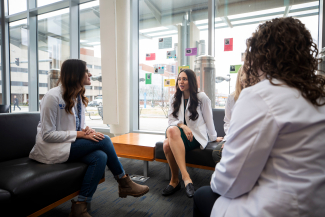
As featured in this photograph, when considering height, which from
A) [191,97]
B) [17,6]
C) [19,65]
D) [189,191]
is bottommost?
[189,191]

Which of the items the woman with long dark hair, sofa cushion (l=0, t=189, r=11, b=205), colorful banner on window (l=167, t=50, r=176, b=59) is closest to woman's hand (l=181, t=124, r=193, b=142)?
the woman with long dark hair

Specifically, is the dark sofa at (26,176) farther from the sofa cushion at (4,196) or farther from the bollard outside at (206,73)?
the bollard outside at (206,73)

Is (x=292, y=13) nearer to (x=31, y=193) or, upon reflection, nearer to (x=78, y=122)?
(x=78, y=122)

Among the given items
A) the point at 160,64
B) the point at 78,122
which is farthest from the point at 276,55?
the point at 160,64

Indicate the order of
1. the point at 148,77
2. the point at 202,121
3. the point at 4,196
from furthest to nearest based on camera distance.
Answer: the point at 148,77 < the point at 202,121 < the point at 4,196

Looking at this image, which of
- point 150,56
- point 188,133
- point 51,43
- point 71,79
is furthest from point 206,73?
point 51,43

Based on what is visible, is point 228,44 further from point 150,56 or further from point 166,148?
point 166,148

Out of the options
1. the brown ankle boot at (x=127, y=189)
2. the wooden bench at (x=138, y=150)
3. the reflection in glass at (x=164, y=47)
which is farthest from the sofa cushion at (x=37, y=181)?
the reflection in glass at (x=164, y=47)

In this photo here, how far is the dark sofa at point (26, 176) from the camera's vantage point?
1.13 metres

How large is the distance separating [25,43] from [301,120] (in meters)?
6.36

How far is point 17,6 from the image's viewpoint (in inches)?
199

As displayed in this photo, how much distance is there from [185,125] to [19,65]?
523 centimetres

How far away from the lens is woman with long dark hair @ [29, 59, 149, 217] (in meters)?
1.50

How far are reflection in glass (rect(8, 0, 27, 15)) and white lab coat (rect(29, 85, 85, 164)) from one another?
4842 millimetres
